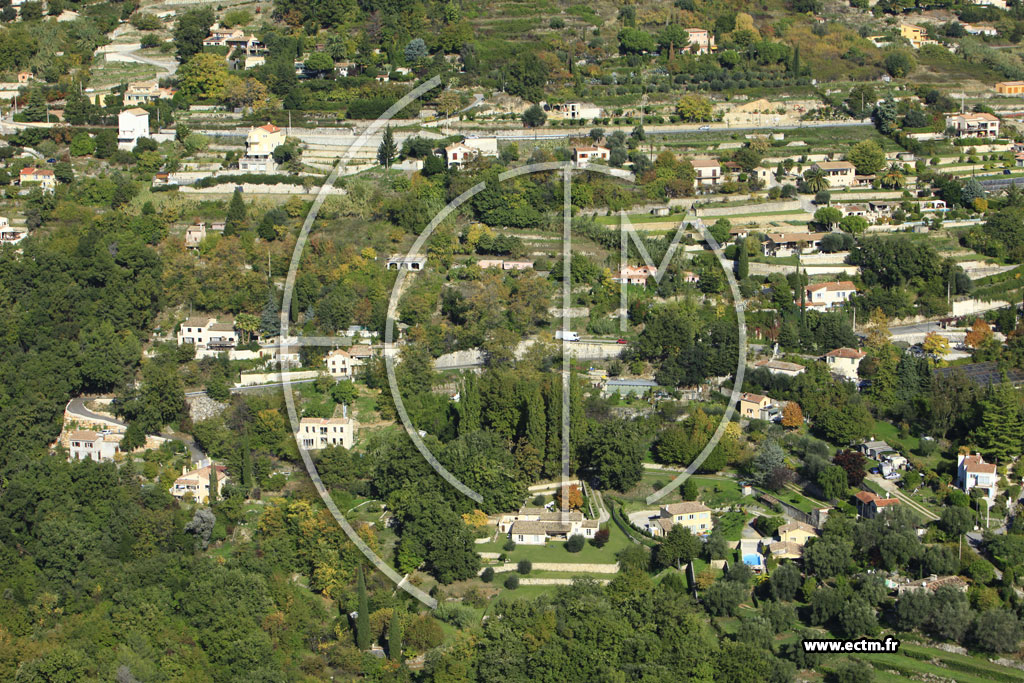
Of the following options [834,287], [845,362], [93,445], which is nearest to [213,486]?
[93,445]

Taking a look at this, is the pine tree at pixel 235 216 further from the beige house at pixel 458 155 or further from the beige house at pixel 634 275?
the beige house at pixel 634 275

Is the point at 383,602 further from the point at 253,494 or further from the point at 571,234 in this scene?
the point at 571,234

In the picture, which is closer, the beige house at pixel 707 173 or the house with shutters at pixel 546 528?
the house with shutters at pixel 546 528

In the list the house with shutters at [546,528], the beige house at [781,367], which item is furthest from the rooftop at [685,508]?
the beige house at [781,367]

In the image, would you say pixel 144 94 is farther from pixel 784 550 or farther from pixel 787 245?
pixel 784 550

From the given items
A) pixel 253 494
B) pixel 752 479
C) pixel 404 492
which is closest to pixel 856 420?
pixel 752 479

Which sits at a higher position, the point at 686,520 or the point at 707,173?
the point at 707,173
